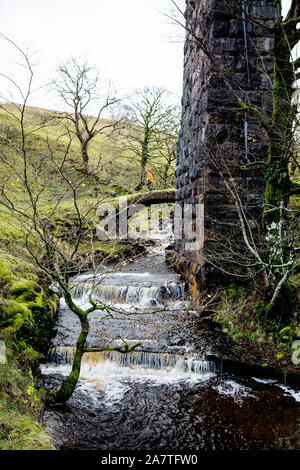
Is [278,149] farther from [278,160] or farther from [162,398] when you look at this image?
[162,398]

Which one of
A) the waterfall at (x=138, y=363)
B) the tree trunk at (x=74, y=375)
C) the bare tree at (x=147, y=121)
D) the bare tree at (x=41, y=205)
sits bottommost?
the waterfall at (x=138, y=363)

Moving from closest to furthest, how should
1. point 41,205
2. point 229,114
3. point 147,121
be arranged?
1. point 41,205
2. point 229,114
3. point 147,121

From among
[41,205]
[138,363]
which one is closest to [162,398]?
[138,363]

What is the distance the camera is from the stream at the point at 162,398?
370cm

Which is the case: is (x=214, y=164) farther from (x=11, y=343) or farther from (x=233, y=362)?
(x=11, y=343)

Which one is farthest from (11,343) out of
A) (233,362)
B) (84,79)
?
(84,79)

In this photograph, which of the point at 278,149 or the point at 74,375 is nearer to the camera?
the point at 74,375

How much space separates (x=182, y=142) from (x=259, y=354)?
639 cm

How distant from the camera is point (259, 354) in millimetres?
5227

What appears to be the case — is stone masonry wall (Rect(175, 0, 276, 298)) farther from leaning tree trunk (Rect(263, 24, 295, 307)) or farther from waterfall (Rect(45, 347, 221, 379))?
waterfall (Rect(45, 347, 221, 379))

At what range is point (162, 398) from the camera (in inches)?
181

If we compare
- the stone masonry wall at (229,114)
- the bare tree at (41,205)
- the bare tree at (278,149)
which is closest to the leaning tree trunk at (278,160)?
the bare tree at (278,149)

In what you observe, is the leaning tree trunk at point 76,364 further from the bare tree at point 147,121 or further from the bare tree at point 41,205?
the bare tree at point 147,121
